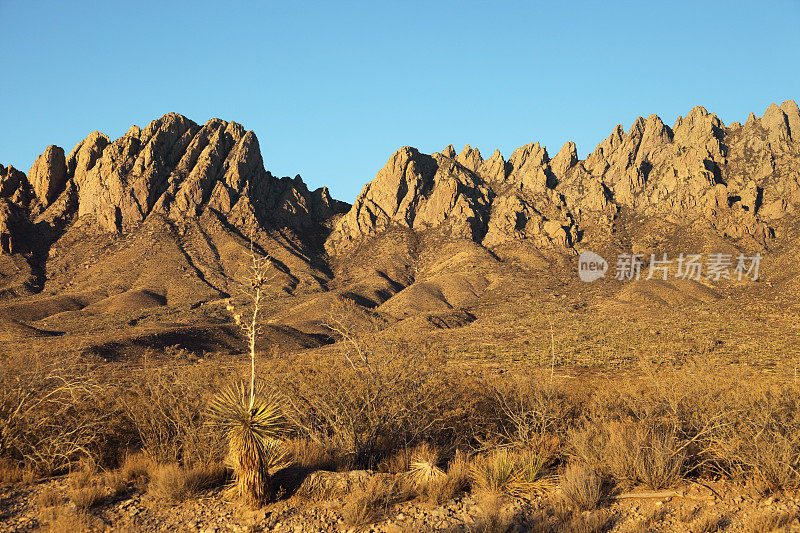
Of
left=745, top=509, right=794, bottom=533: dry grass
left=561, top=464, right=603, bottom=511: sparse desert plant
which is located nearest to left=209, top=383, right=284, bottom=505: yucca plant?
left=561, top=464, right=603, bottom=511: sparse desert plant

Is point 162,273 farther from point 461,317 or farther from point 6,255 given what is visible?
point 461,317

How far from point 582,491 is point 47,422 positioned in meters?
9.27

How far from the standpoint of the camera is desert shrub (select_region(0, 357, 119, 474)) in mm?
9250

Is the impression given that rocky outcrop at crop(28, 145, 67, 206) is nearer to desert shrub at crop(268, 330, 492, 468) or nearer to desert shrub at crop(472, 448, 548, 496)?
desert shrub at crop(268, 330, 492, 468)

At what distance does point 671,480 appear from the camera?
9211 mm

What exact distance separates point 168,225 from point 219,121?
32.0m

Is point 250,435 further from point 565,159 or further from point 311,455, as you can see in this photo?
point 565,159

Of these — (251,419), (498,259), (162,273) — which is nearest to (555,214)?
(498,259)

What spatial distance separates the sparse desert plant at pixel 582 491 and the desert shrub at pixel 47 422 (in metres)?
8.04

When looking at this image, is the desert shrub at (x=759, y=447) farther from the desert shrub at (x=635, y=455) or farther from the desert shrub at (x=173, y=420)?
the desert shrub at (x=173, y=420)

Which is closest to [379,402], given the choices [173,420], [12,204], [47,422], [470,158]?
[173,420]

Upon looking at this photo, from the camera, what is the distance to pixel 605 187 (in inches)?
4385

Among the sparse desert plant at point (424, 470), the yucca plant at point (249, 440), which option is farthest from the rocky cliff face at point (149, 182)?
the yucca plant at point (249, 440)

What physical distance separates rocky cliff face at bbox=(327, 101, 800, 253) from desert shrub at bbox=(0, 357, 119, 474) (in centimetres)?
8998
